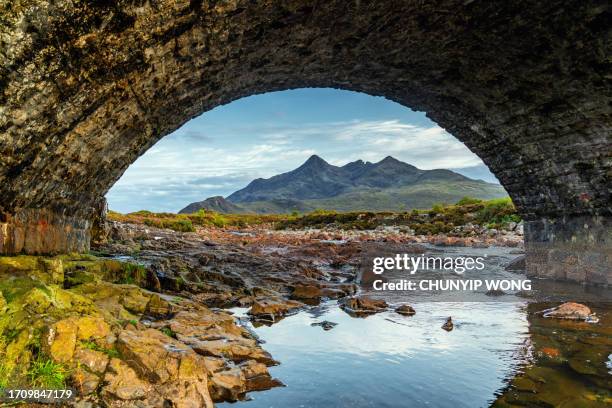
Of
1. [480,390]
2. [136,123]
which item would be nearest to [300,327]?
[480,390]

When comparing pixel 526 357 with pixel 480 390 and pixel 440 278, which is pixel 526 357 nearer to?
pixel 480 390

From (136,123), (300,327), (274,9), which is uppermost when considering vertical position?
(274,9)

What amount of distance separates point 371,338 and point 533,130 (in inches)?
244

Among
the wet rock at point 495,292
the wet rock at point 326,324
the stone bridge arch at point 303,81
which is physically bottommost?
the wet rock at point 326,324

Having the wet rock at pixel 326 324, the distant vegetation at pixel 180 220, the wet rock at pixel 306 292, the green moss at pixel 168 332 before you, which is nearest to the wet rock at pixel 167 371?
the green moss at pixel 168 332

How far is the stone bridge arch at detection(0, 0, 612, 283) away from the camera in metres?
4.42

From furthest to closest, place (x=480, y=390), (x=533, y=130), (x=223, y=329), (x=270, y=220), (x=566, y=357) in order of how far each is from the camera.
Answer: (x=270, y=220) → (x=533, y=130) → (x=223, y=329) → (x=566, y=357) → (x=480, y=390)

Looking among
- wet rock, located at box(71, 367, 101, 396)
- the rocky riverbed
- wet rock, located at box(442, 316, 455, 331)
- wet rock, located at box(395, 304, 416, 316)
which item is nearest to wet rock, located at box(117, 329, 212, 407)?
the rocky riverbed

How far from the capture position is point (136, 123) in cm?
680

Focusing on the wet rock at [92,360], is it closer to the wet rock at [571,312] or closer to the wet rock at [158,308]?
the wet rock at [158,308]

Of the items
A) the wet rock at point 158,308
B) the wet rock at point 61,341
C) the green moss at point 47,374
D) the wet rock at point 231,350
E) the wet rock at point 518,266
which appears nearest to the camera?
the green moss at point 47,374

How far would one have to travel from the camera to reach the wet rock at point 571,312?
7.30 meters

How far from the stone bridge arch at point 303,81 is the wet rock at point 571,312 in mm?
2947

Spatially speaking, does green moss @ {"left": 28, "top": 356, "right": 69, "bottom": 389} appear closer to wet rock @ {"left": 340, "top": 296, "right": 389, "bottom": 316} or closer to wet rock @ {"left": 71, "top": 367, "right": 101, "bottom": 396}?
wet rock @ {"left": 71, "top": 367, "right": 101, "bottom": 396}
